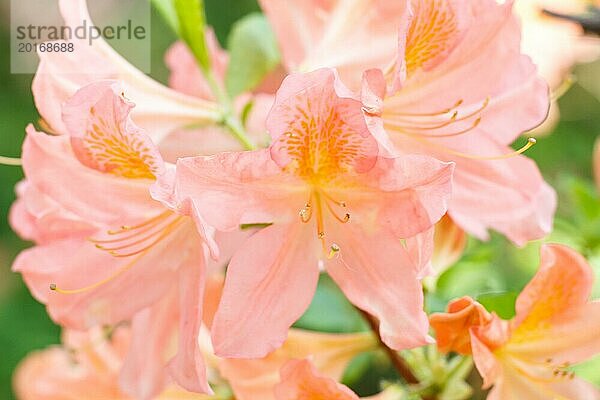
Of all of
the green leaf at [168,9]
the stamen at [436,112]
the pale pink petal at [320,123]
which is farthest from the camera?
the green leaf at [168,9]

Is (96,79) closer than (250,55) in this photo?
Yes

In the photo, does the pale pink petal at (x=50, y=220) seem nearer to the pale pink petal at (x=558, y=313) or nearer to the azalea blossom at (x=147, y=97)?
the azalea blossom at (x=147, y=97)

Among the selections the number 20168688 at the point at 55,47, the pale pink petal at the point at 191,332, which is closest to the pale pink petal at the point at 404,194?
the pale pink petal at the point at 191,332

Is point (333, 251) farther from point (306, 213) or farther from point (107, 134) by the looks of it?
point (107, 134)

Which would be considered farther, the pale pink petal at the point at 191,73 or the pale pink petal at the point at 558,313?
the pale pink petal at the point at 191,73

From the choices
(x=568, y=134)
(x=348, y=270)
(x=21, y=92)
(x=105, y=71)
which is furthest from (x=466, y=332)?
(x=21, y=92)

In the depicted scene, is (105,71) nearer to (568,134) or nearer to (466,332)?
(466,332)

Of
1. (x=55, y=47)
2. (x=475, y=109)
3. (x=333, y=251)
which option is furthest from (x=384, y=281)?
(x=55, y=47)

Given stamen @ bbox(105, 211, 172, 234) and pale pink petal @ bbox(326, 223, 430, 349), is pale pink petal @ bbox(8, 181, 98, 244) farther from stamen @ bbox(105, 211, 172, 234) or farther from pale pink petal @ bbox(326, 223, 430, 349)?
pale pink petal @ bbox(326, 223, 430, 349)
